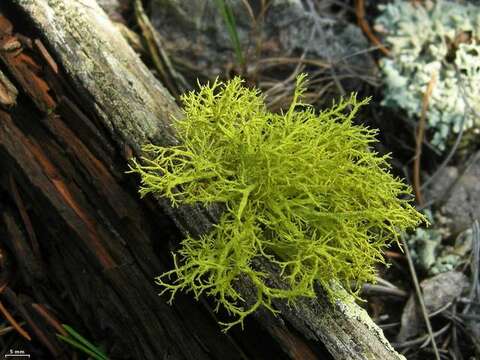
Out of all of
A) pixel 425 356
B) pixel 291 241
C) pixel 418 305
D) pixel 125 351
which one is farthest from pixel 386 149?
pixel 125 351

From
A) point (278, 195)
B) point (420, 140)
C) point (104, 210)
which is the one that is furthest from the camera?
point (420, 140)

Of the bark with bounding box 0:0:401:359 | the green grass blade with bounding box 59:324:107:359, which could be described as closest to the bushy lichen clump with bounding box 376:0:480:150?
the bark with bounding box 0:0:401:359

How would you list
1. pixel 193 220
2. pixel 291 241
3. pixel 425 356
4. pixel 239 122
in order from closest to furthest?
pixel 291 241
pixel 193 220
pixel 239 122
pixel 425 356

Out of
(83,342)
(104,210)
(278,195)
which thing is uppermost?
(104,210)

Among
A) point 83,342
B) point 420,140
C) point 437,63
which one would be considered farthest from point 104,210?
point 437,63

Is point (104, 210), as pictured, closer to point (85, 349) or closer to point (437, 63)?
point (85, 349)

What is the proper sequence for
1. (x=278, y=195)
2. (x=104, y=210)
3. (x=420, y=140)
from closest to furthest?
(x=278, y=195) < (x=104, y=210) < (x=420, y=140)

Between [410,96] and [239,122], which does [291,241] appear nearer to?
[239,122]
